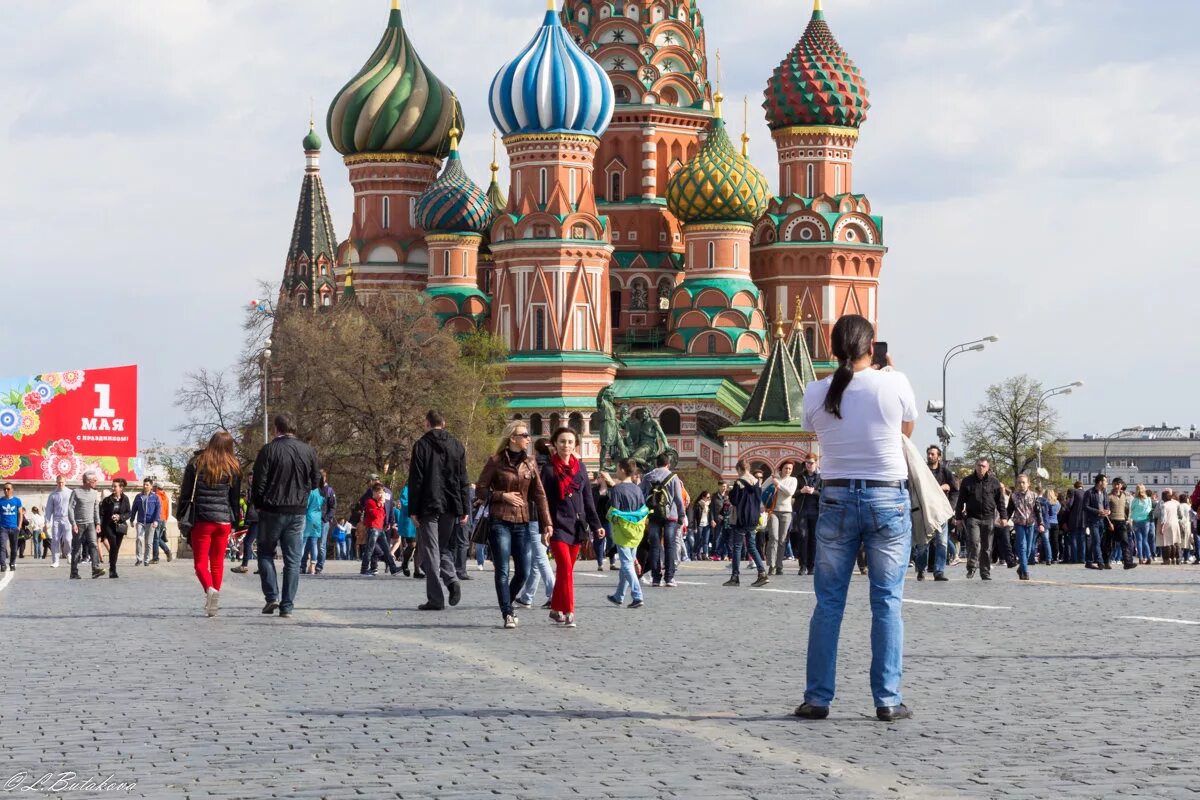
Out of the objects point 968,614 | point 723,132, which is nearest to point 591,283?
point 723,132

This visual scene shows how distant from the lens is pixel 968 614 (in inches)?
663

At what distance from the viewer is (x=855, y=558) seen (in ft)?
31.6

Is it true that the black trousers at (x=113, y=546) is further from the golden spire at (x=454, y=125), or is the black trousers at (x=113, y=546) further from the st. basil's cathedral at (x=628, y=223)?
the golden spire at (x=454, y=125)

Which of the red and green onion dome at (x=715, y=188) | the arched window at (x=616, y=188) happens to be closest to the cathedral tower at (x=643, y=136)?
the arched window at (x=616, y=188)

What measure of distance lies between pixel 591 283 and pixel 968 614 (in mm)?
59457

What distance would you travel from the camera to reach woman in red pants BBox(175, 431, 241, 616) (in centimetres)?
1742

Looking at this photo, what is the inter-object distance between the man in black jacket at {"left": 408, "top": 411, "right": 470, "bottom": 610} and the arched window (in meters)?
66.9

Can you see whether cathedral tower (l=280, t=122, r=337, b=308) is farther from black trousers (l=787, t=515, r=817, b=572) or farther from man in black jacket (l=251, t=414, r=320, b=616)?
man in black jacket (l=251, t=414, r=320, b=616)

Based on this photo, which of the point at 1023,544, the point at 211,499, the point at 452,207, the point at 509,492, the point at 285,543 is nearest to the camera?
the point at 509,492

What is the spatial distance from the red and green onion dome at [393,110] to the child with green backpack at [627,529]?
63.9m

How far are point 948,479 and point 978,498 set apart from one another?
2.09ft

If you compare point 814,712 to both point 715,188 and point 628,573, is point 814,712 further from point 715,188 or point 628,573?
point 715,188

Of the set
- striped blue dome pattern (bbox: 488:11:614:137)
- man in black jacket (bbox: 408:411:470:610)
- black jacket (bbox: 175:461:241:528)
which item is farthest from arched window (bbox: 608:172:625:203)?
man in black jacket (bbox: 408:411:470:610)

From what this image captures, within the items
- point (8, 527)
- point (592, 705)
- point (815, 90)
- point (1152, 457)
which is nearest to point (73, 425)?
point (815, 90)
